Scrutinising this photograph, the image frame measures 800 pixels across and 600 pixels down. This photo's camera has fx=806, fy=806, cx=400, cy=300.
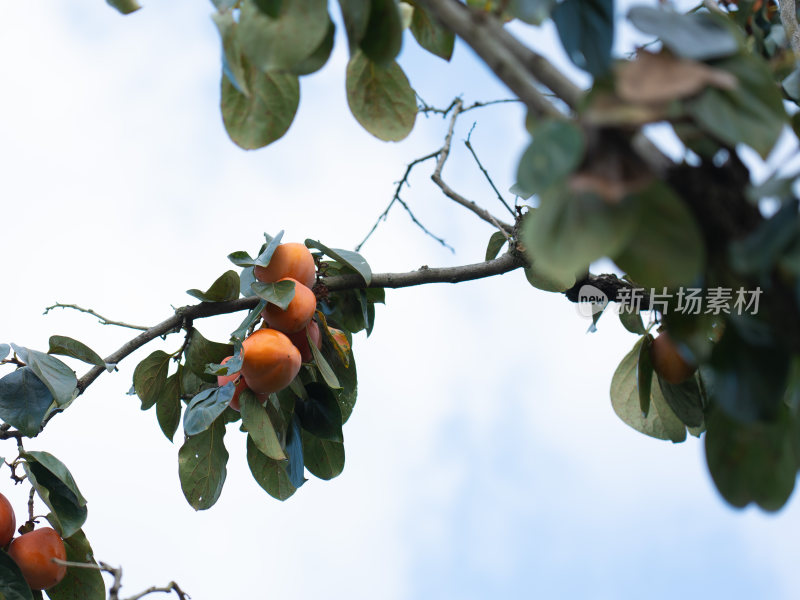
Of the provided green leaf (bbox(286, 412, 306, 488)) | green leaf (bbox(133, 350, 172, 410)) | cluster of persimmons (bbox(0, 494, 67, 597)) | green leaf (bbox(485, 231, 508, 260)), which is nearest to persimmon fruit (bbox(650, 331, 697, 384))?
green leaf (bbox(485, 231, 508, 260))

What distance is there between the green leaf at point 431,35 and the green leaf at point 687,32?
1.27ft

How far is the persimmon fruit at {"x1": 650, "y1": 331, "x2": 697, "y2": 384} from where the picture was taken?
103 cm

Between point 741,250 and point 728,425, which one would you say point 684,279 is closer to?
point 741,250

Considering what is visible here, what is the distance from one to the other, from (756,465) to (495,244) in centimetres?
94

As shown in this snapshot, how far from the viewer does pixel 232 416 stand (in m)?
1.24

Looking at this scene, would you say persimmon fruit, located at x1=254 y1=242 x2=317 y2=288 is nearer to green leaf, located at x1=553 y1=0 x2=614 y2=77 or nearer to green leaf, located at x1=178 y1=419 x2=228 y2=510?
green leaf, located at x1=178 y1=419 x2=228 y2=510

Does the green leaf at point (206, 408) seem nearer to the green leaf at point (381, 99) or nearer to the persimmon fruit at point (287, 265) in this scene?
the persimmon fruit at point (287, 265)

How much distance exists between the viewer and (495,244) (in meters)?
1.44

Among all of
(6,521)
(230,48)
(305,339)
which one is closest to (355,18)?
(230,48)

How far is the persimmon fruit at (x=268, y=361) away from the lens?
106 centimetres

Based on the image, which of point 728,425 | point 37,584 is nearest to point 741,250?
point 728,425

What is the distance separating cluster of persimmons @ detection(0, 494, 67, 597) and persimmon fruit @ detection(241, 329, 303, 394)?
14.2 inches

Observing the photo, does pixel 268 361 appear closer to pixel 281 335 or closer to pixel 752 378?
pixel 281 335

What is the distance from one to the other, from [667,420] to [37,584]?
934mm
